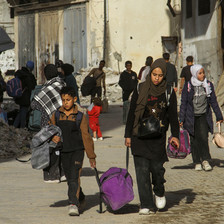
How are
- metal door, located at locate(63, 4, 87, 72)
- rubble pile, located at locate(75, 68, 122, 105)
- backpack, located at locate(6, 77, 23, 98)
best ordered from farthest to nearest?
metal door, located at locate(63, 4, 87, 72), rubble pile, located at locate(75, 68, 122, 105), backpack, located at locate(6, 77, 23, 98)

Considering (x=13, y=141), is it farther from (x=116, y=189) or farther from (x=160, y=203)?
(x=160, y=203)

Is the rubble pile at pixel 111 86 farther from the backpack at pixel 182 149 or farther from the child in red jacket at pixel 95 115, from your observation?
the backpack at pixel 182 149

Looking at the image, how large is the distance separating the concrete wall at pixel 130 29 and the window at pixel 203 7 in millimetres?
5517

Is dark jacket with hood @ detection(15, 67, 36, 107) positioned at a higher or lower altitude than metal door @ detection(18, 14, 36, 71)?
lower

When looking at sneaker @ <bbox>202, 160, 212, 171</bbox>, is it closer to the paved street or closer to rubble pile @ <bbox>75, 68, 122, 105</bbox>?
the paved street

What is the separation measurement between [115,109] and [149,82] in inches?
664

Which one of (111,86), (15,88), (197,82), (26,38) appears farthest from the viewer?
(26,38)

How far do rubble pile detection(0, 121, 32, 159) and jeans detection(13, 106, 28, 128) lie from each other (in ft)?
1.02

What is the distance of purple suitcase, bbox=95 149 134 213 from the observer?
7.32 metres

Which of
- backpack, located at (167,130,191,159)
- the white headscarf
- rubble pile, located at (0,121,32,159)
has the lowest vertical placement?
rubble pile, located at (0,121,32,159)

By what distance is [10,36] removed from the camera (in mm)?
39062

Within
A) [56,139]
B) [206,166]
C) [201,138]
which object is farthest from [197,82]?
[56,139]

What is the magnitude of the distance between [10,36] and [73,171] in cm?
3251

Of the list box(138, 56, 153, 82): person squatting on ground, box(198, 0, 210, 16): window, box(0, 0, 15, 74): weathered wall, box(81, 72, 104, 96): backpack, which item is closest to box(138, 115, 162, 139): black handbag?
box(138, 56, 153, 82): person squatting on ground
